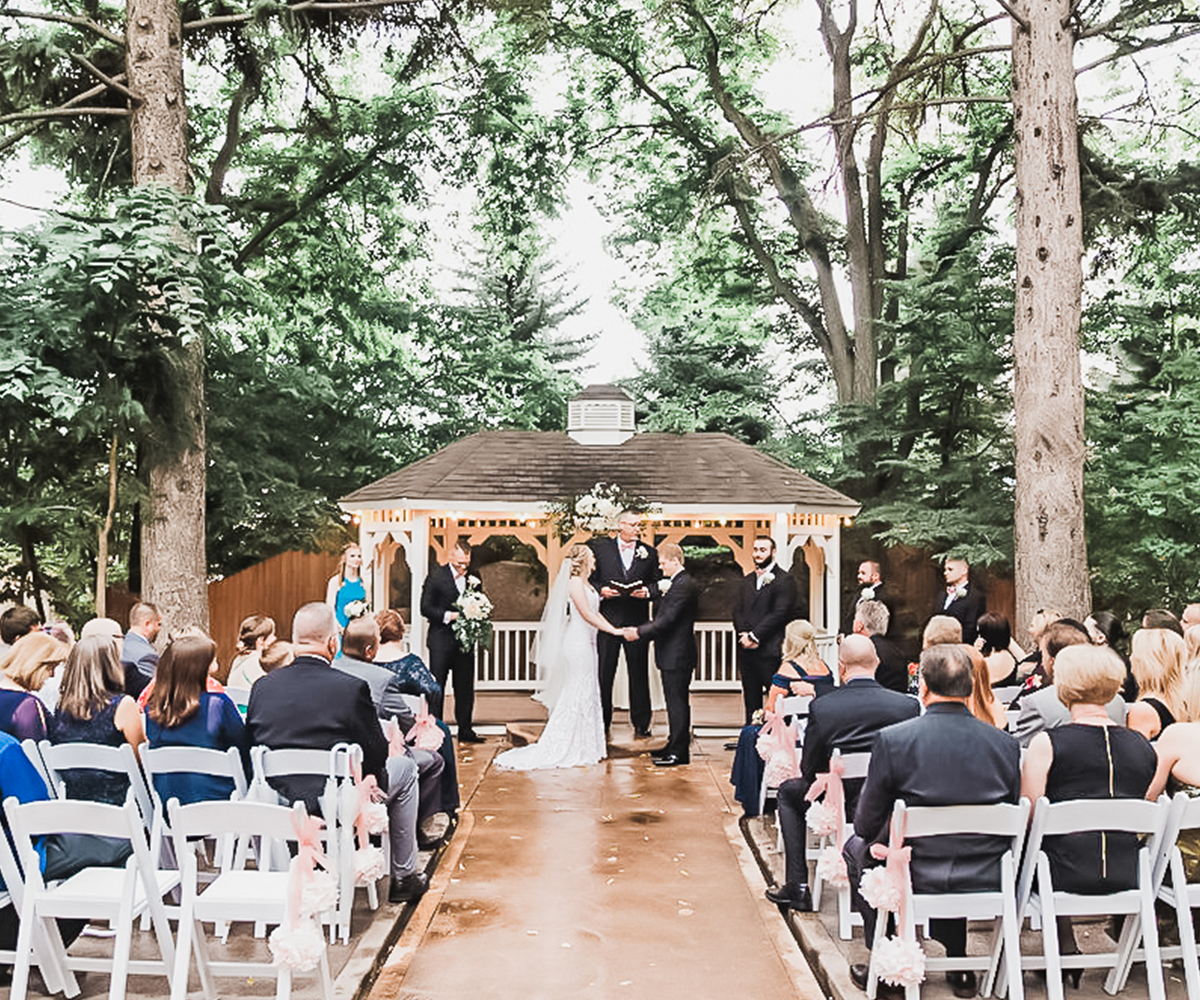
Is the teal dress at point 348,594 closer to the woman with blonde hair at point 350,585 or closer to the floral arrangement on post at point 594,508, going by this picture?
the woman with blonde hair at point 350,585

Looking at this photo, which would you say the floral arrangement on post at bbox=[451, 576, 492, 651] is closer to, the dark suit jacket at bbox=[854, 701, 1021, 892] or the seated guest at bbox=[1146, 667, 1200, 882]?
the dark suit jacket at bbox=[854, 701, 1021, 892]

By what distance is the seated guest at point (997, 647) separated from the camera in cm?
819

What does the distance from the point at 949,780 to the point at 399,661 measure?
3654 mm

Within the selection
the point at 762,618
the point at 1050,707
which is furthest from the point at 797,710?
the point at 762,618

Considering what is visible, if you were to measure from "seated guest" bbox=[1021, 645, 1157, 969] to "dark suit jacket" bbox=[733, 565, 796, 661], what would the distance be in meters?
5.61

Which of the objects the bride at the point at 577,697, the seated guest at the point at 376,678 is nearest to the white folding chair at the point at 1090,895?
the seated guest at the point at 376,678

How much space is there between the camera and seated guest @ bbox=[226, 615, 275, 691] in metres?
7.78

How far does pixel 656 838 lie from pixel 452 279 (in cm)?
1893

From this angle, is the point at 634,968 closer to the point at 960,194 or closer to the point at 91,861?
the point at 91,861

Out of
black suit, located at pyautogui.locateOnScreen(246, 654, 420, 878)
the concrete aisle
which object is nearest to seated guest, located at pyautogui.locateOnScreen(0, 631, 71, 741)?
Result: black suit, located at pyautogui.locateOnScreen(246, 654, 420, 878)

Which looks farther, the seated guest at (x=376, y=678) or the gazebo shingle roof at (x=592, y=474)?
the gazebo shingle roof at (x=592, y=474)

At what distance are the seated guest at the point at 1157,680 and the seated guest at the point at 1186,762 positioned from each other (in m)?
0.14

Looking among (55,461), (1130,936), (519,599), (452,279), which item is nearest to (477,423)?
(519,599)

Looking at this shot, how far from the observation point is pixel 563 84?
21.6 meters
